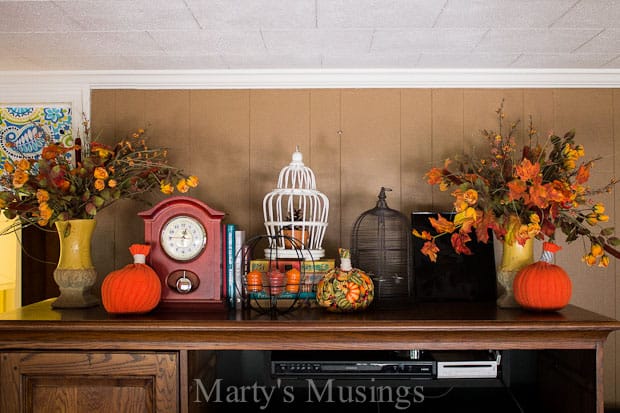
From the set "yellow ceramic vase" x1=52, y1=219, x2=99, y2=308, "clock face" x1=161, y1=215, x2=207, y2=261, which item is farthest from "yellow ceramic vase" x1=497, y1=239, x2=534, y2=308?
"yellow ceramic vase" x1=52, y1=219, x2=99, y2=308

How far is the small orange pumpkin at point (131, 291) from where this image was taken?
6.32 ft

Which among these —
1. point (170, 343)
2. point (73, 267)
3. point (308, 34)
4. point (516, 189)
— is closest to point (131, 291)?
point (170, 343)

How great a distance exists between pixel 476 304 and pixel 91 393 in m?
1.58

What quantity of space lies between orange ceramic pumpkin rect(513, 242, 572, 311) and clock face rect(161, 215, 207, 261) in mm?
1243

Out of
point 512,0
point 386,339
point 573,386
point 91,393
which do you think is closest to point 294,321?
point 386,339

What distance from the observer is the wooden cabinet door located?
6.11 ft

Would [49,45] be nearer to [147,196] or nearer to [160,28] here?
[160,28]

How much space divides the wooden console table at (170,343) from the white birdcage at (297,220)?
39cm

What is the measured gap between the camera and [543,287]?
1.92 metres

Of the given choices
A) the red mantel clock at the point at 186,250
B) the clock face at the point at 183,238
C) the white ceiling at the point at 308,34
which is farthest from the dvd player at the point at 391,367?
the white ceiling at the point at 308,34

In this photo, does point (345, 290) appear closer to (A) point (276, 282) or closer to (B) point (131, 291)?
(A) point (276, 282)

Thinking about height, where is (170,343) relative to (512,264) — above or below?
below

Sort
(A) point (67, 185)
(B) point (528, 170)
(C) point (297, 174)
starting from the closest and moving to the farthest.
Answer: (B) point (528, 170), (A) point (67, 185), (C) point (297, 174)

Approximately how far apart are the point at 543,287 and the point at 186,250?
1369 mm
